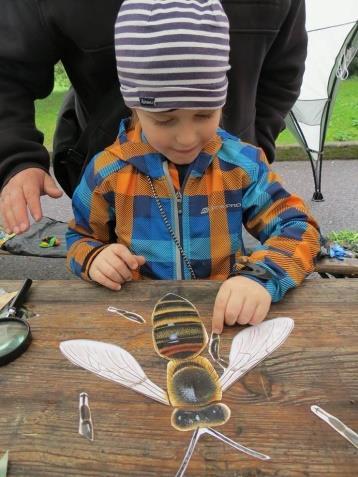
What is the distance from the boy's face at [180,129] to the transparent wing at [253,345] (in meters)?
0.36

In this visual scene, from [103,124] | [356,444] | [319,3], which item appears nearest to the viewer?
[356,444]

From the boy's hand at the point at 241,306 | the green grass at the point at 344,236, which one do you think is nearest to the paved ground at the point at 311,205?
the green grass at the point at 344,236

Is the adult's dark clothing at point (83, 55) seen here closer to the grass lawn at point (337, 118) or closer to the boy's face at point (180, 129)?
the boy's face at point (180, 129)

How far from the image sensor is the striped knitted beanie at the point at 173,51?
817 mm

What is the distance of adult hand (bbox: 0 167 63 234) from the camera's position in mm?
1009

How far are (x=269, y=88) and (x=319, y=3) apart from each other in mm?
1914

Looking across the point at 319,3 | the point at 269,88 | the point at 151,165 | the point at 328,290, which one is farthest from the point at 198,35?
the point at 319,3

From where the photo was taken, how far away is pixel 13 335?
794 mm

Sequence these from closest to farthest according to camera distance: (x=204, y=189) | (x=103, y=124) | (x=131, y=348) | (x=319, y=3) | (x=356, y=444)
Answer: (x=356, y=444)
(x=131, y=348)
(x=204, y=189)
(x=103, y=124)
(x=319, y=3)

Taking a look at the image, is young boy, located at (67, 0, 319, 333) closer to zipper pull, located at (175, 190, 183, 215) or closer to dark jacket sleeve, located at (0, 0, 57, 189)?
zipper pull, located at (175, 190, 183, 215)

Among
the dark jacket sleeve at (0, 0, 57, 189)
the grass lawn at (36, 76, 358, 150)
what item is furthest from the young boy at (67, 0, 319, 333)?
the grass lawn at (36, 76, 358, 150)

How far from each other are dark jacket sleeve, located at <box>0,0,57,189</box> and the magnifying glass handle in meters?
0.34

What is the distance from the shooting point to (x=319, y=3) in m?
3.03

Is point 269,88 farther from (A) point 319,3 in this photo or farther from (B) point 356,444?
(A) point 319,3
